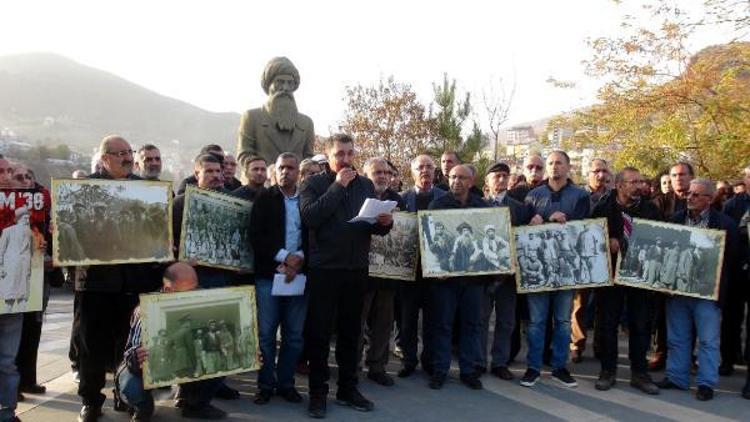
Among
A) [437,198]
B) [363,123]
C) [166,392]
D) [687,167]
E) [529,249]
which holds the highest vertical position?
[363,123]

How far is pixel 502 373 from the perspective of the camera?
6.72 m

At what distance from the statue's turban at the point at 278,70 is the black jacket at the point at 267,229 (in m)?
2.69

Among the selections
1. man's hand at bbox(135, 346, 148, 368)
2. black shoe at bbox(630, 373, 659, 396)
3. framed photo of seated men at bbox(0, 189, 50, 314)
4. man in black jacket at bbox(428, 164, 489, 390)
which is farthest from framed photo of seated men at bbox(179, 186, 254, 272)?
black shoe at bbox(630, 373, 659, 396)

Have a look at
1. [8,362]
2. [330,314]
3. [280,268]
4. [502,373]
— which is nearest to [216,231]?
[280,268]

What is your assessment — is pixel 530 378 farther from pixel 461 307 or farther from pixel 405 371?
pixel 405 371

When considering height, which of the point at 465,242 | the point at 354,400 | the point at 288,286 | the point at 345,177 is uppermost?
the point at 345,177

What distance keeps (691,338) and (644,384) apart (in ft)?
2.36

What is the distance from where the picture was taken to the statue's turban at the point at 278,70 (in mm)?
7793

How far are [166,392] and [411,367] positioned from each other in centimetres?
251

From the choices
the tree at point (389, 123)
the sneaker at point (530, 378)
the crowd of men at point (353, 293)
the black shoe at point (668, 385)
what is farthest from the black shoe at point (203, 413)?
the tree at point (389, 123)

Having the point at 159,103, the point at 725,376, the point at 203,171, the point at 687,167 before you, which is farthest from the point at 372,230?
the point at 159,103

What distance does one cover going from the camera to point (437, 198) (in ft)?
21.3

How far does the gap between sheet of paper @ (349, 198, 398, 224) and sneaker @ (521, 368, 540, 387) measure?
2542mm

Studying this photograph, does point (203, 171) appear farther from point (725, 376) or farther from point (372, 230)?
point (725, 376)
